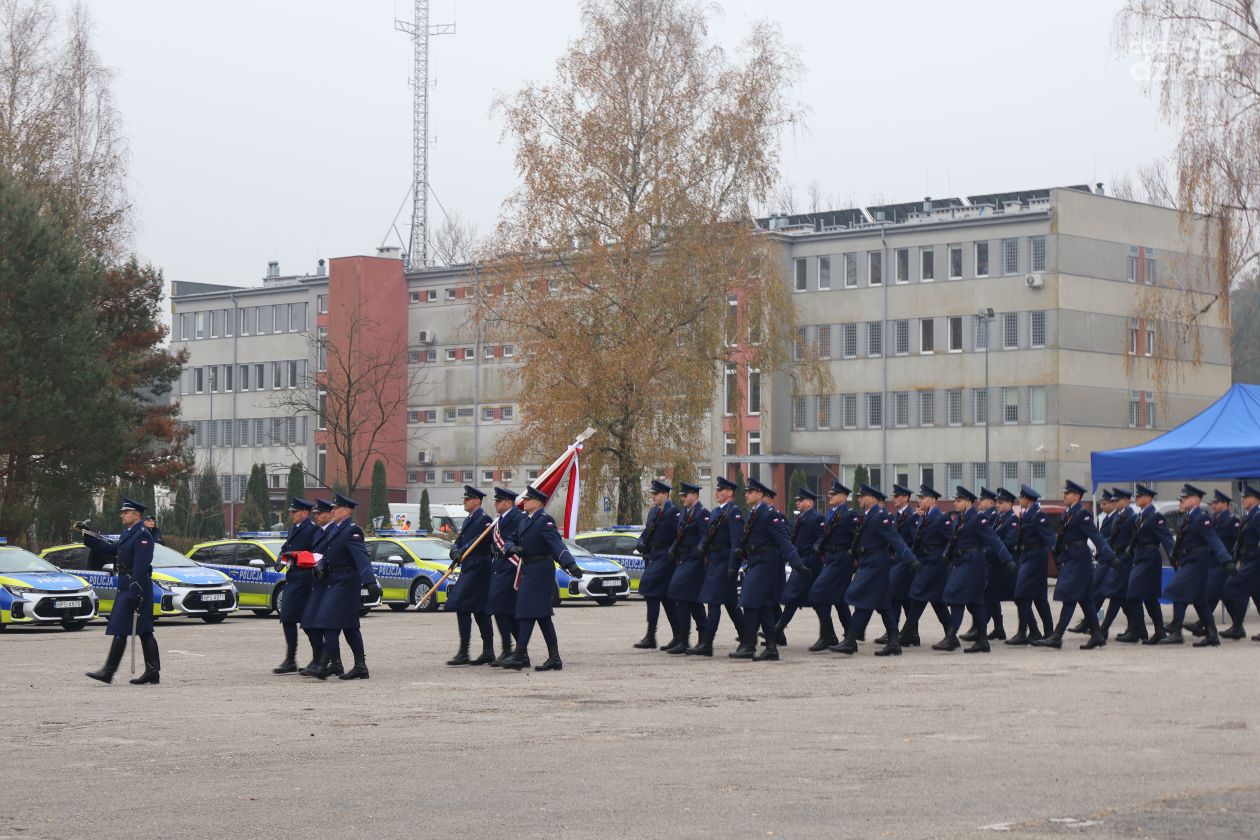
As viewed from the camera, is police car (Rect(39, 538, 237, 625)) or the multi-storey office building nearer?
police car (Rect(39, 538, 237, 625))

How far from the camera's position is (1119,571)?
22891 mm

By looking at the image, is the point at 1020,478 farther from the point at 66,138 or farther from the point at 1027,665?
the point at 1027,665

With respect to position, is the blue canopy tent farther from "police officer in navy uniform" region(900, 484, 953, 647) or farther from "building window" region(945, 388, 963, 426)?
"building window" region(945, 388, 963, 426)

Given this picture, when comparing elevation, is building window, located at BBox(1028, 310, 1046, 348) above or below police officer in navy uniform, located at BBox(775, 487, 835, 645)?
above

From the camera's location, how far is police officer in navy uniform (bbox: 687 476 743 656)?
2073cm

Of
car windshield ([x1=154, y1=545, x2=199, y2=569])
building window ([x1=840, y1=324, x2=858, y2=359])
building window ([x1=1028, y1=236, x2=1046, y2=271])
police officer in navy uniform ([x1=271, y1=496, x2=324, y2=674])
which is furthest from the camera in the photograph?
building window ([x1=840, y1=324, x2=858, y2=359])

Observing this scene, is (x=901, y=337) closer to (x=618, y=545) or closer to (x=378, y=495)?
(x=378, y=495)

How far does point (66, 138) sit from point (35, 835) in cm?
4799

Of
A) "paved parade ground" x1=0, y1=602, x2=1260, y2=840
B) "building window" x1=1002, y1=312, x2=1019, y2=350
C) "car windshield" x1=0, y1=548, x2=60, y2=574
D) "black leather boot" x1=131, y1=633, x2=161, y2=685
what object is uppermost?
"building window" x1=1002, y1=312, x2=1019, y2=350

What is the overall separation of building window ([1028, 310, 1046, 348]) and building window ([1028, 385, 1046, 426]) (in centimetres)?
168

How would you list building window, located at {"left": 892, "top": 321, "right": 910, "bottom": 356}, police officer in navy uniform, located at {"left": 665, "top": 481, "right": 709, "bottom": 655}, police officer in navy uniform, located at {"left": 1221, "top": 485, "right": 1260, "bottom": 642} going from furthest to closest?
building window, located at {"left": 892, "top": 321, "right": 910, "bottom": 356}, police officer in navy uniform, located at {"left": 1221, "top": 485, "right": 1260, "bottom": 642}, police officer in navy uniform, located at {"left": 665, "top": 481, "right": 709, "bottom": 655}

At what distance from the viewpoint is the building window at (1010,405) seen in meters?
71.5

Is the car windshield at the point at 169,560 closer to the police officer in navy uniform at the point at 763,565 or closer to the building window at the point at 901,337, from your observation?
the police officer in navy uniform at the point at 763,565

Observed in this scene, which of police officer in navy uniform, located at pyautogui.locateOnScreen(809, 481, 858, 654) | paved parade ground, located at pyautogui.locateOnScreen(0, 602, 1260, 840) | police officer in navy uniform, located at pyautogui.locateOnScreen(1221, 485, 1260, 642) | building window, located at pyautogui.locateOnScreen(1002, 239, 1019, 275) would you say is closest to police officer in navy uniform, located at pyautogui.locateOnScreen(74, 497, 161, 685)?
paved parade ground, located at pyautogui.locateOnScreen(0, 602, 1260, 840)
